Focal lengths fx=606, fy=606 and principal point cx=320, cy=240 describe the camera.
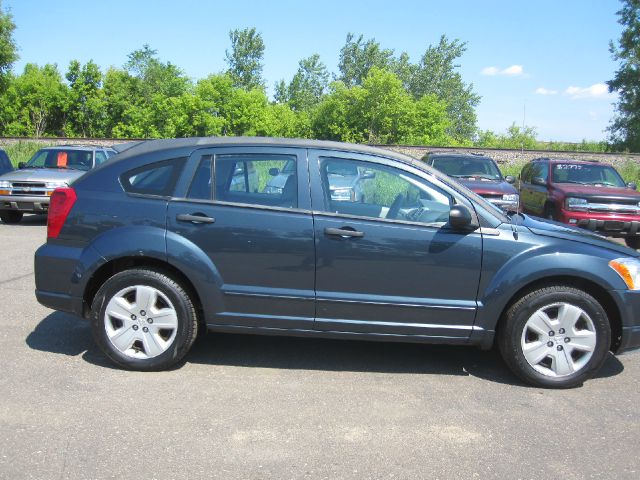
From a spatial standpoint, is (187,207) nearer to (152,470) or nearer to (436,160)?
(152,470)

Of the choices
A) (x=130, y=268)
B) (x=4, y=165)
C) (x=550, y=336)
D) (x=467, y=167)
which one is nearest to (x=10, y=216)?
(x=4, y=165)

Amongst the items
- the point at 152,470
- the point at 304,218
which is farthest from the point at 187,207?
the point at 152,470

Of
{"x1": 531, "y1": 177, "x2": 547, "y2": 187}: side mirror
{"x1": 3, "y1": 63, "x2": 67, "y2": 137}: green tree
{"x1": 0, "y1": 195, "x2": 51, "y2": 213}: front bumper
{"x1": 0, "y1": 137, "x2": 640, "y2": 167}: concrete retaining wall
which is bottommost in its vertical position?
{"x1": 0, "y1": 195, "x2": 51, "y2": 213}: front bumper

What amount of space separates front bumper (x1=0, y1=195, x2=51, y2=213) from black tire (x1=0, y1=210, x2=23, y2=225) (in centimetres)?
63

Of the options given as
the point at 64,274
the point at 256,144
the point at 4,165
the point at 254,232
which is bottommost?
the point at 64,274

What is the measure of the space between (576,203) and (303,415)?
29.0 feet

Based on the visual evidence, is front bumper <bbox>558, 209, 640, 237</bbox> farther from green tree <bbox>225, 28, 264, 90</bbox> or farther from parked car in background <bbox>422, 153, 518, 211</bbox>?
green tree <bbox>225, 28, 264, 90</bbox>

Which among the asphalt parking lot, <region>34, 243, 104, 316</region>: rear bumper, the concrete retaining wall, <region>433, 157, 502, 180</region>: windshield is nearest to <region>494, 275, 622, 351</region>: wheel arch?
the asphalt parking lot

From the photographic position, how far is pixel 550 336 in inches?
175

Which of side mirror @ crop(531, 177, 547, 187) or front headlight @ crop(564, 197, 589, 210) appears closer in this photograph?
front headlight @ crop(564, 197, 589, 210)

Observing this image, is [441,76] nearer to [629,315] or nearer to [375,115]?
[375,115]

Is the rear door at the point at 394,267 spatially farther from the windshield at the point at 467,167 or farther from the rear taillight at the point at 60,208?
the windshield at the point at 467,167

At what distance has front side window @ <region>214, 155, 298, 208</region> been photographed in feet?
15.0

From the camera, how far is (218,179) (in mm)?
4605
